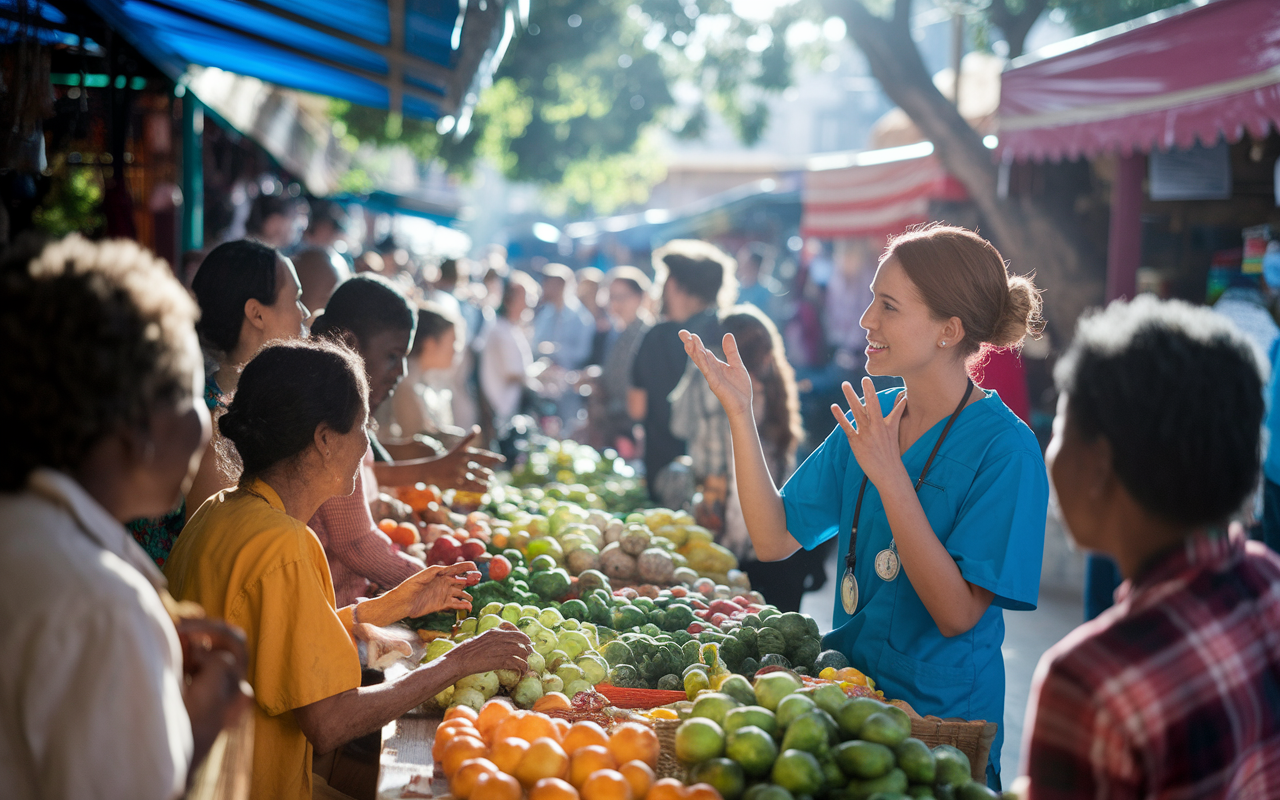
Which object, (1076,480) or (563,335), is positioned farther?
(563,335)

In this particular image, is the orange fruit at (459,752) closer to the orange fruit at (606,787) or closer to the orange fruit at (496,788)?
the orange fruit at (496,788)

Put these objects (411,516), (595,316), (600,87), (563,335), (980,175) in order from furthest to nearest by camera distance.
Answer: (600,87)
(595,316)
(563,335)
(980,175)
(411,516)

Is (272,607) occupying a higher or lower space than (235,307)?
lower

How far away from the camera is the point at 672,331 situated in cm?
574

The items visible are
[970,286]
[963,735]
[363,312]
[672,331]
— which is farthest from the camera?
[672,331]

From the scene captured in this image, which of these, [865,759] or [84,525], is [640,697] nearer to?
[865,759]

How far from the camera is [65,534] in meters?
1.26

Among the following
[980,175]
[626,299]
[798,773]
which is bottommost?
[798,773]

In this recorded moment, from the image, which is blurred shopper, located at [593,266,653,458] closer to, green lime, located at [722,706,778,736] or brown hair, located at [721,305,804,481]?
brown hair, located at [721,305,804,481]

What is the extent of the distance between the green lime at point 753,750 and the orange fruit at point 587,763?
0.26 metres

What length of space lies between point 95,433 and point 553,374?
349 inches

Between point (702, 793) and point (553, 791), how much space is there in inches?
11.8

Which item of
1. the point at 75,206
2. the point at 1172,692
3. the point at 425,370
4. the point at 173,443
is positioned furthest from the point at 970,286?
the point at 75,206

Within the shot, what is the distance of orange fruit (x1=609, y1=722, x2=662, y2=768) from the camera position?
2.06 meters
